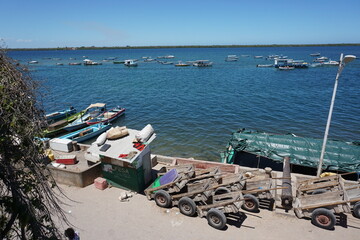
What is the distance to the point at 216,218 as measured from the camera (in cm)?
904

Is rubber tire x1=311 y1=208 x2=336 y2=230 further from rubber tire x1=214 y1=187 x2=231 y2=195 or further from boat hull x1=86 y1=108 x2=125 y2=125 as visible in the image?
boat hull x1=86 y1=108 x2=125 y2=125

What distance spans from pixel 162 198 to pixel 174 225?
1328mm

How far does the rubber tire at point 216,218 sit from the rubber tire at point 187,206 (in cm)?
68

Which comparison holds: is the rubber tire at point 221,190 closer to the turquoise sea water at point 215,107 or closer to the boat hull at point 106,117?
the turquoise sea water at point 215,107

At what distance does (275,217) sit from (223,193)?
2290mm

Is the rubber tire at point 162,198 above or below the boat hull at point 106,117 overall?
above

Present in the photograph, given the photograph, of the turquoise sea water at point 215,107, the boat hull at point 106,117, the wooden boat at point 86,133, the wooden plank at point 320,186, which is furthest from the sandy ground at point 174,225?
the boat hull at point 106,117

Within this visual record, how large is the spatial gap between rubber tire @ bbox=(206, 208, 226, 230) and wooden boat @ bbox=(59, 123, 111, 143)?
57.9 ft

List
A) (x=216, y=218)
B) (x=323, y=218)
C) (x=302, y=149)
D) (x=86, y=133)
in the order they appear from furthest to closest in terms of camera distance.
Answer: (x=86, y=133), (x=302, y=149), (x=216, y=218), (x=323, y=218)

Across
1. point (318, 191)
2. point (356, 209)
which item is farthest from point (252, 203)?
point (356, 209)

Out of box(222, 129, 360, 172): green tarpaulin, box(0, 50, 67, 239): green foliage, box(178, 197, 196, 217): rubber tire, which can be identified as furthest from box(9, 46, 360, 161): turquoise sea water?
box(0, 50, 67, 239): green foliage

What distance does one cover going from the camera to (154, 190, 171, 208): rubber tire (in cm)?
1005

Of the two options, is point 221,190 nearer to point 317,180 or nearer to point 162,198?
point 162,198

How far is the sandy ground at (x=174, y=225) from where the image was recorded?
8727 mm
